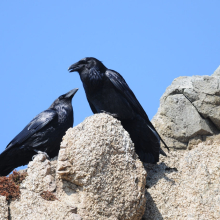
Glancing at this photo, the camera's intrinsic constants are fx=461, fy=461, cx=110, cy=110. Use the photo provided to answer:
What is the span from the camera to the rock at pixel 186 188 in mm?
8258

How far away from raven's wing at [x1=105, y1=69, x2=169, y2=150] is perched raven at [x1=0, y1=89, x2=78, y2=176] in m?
1.33

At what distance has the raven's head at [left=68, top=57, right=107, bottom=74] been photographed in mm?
9352

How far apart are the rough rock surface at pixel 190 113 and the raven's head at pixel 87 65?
245 centimetres

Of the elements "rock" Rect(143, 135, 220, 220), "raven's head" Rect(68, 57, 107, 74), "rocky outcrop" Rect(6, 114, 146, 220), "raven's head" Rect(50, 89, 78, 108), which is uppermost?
"raven's head" Rect(68, 57, 107, 74)

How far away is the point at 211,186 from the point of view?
8555mm

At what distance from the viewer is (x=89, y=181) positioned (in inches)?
301

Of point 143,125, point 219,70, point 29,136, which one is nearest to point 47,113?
point 29,136

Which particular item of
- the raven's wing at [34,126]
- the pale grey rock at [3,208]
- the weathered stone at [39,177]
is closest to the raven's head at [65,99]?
the raven's wing at [34,126]

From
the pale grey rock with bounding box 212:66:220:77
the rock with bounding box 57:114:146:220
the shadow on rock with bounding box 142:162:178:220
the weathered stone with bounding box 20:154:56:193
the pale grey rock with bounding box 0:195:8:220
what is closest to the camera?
the pale grey rock with bounding box 0:195:8:220

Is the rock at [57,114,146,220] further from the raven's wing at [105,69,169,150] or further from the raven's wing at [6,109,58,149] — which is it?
the raven's wing at [6,109,58,149]

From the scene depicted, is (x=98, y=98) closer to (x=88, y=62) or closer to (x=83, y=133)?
(x=88, y=62)

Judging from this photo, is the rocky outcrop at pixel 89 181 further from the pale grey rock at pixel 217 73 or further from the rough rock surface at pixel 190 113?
the pale grey rock at pixel 217 73

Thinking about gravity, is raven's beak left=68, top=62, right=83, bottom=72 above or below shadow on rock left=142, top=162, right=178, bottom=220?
above

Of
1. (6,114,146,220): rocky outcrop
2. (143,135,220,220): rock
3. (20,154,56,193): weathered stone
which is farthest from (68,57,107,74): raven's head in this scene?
(143,135,220,220): rock
